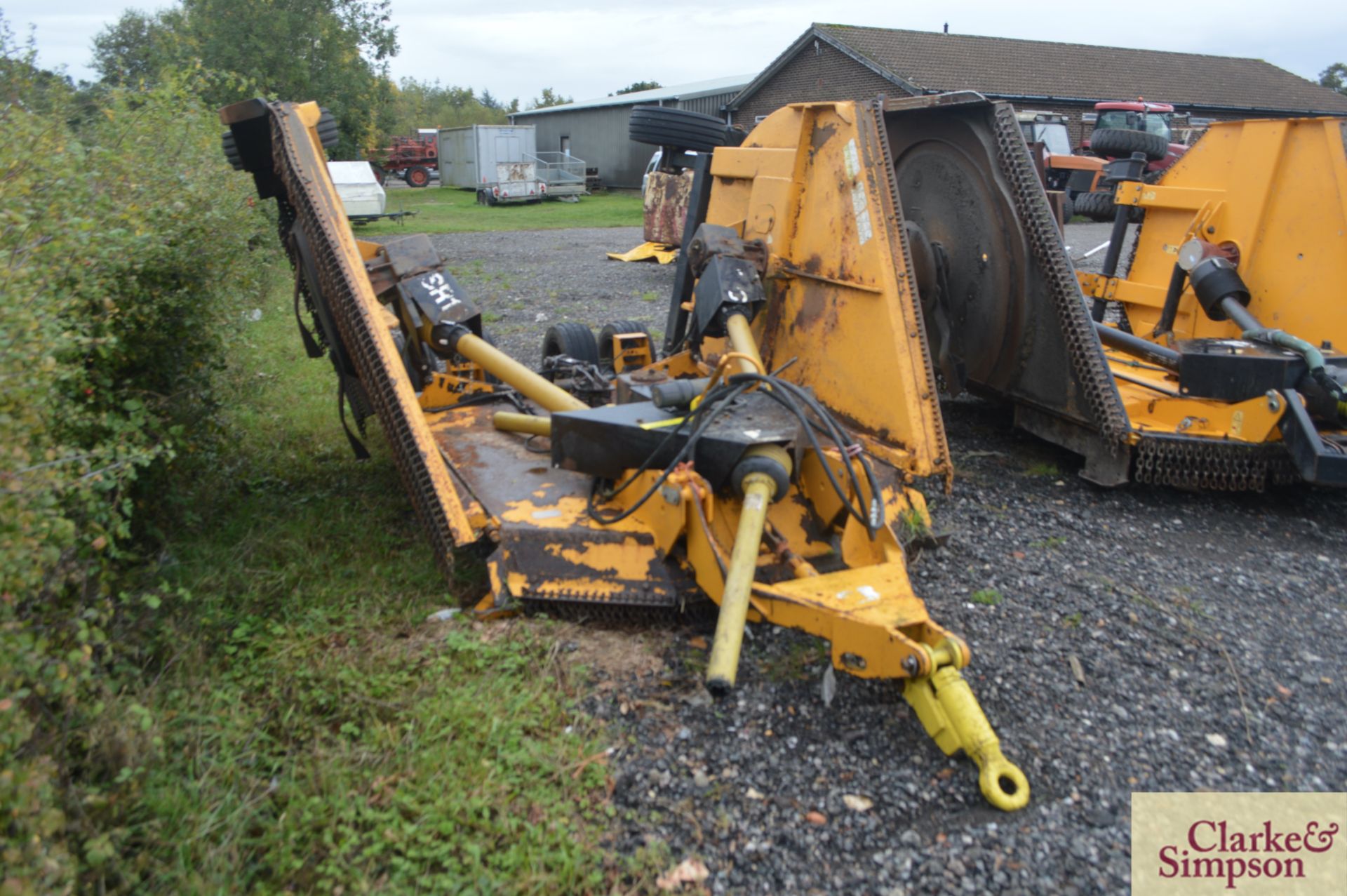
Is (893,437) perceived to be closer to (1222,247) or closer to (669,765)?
(669,765)

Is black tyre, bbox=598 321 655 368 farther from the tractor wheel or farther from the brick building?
the brick building

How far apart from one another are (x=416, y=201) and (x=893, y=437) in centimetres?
2846

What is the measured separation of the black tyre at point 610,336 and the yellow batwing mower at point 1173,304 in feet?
5.47

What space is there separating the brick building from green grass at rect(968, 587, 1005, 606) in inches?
868

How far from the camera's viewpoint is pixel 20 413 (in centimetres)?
208

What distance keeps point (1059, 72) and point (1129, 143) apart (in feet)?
83.1

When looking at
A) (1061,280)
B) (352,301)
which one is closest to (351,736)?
(352,301)

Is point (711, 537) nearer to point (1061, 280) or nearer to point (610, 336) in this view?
point (1061, 280)

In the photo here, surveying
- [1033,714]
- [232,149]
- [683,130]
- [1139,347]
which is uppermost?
[683,130]

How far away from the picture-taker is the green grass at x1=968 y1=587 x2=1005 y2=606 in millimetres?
3574

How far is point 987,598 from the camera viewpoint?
3.60 m

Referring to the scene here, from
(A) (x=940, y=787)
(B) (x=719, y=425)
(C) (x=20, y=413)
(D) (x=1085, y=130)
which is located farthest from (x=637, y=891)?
(D) (x=1085, y=130)

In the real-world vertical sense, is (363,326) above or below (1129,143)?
below

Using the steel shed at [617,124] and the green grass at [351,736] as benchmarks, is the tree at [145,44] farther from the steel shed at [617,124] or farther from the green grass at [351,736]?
the steel shed at [617,124]
